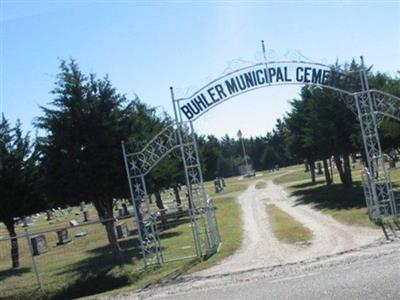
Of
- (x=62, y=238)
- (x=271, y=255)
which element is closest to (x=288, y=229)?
(x=271, y=255)

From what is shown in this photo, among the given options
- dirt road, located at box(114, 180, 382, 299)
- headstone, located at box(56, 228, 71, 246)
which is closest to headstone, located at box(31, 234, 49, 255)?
headstone, located at box(56, 228, 71, 246)

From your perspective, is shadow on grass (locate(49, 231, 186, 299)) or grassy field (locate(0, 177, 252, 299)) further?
shadow on grass (locate(49, 231, 186, 299))

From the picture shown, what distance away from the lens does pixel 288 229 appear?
20.1 m

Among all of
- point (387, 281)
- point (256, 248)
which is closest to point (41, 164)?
point (256, 248)

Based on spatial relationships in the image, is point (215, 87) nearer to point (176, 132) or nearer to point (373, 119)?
point (176, 132)

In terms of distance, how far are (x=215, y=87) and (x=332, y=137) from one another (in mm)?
17088

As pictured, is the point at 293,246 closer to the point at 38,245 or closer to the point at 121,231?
the point at 38,245

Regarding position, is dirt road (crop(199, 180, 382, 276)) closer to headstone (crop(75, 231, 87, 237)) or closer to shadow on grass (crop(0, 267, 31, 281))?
shadow on grass (crop(0, 267, 31, 281))

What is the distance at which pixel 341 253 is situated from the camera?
1356 cm

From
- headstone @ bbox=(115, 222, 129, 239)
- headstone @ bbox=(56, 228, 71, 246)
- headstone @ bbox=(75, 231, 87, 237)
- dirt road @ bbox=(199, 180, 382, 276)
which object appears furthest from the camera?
headstone @ bbox=(75, 231, 87, 237)

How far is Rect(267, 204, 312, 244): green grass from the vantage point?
1722 cm

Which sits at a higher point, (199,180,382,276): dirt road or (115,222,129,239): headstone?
(115,222,129,239): headstone

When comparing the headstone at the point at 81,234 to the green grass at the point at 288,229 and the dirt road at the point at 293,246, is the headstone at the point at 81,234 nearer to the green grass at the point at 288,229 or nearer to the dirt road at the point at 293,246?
the green grass at the point at 288,229

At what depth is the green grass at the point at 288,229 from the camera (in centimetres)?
1722
